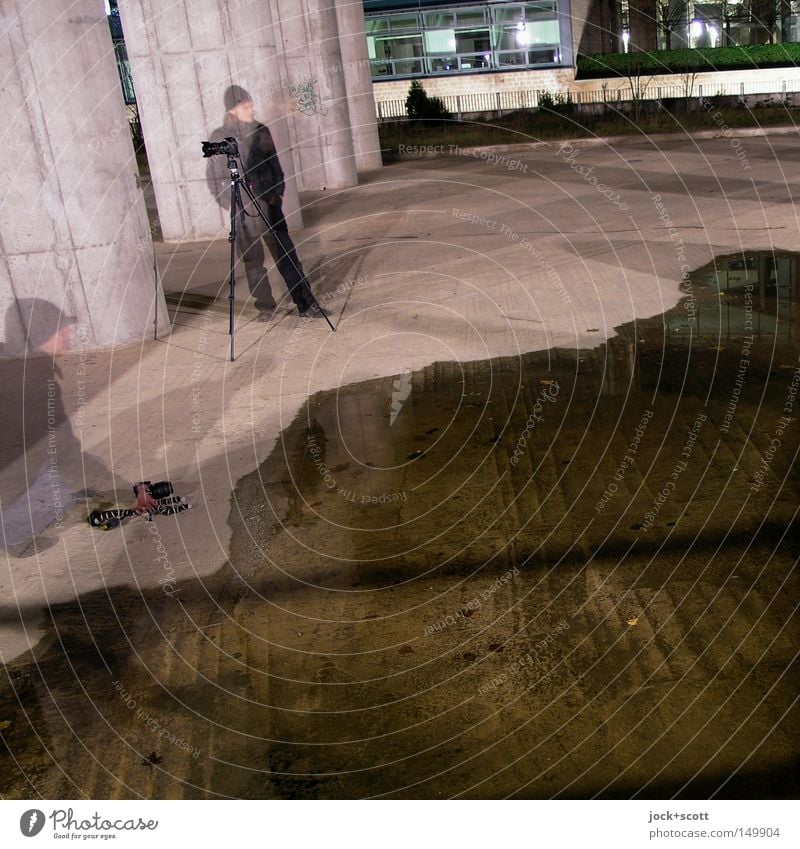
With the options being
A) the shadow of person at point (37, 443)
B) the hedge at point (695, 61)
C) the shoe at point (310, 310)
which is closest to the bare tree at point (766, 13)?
the hedge at point (695, 61)

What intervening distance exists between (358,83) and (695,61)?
19.0m

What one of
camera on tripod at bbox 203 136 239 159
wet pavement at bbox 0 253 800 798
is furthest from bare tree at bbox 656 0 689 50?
wet pavement at bbox 0 253 800 798

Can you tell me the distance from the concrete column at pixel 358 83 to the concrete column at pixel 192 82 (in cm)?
821

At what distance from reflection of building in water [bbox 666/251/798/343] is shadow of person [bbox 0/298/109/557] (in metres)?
4.80

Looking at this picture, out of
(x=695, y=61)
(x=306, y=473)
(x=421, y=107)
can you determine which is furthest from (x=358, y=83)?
(x=306, y=473)

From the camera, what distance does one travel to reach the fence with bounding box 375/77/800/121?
36.6m

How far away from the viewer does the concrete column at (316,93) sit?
20891 millimetres

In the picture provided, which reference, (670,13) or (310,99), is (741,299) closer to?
(310,99)

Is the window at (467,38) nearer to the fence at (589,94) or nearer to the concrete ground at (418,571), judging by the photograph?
the fence at (589,94)

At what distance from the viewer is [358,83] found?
24.2m

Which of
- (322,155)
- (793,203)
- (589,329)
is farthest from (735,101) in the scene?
(589,329)

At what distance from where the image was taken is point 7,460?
7.30 m

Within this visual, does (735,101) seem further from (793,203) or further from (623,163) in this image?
(793,203)
